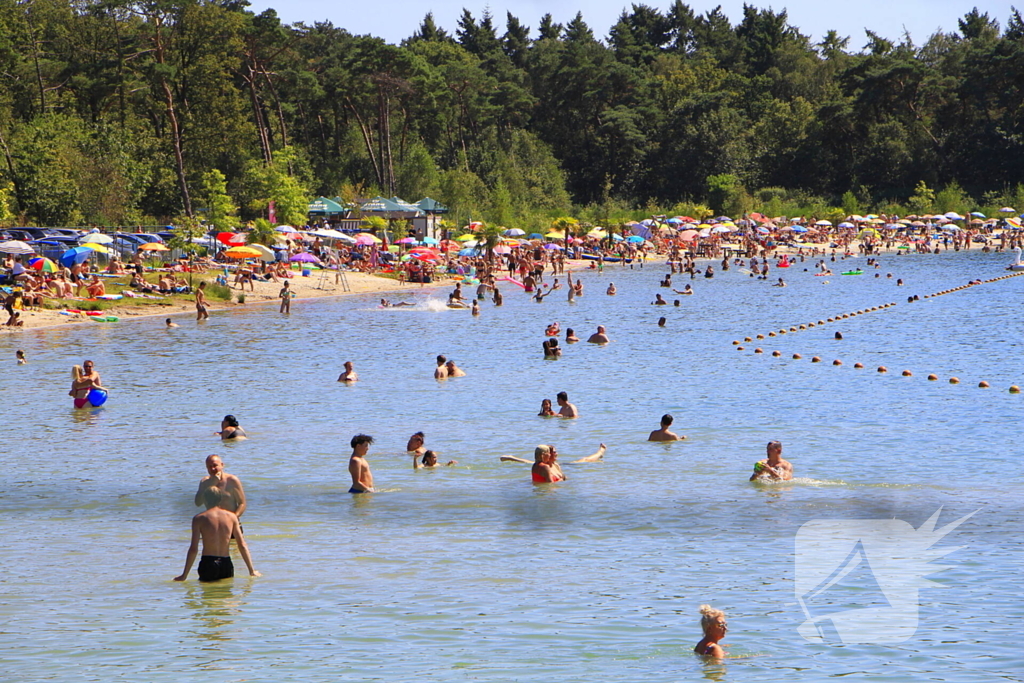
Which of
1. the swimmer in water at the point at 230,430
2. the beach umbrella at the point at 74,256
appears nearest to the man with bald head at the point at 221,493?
the swimmer in water at the point at 230,430

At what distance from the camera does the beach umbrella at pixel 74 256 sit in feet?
140

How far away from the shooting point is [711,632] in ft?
34.9

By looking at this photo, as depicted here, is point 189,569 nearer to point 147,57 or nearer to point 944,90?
point 147,57

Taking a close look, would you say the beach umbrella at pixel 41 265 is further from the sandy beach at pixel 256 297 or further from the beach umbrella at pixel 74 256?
the sandy beach at pixel 256 297

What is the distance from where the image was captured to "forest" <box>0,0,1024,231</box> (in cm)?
6341

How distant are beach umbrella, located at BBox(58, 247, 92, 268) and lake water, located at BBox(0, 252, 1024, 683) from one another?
309 inches

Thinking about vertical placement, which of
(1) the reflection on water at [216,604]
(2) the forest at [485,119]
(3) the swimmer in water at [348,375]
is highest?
(2) the forest at [485,119]

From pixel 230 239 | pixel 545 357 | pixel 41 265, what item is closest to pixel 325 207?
pixel 230 239

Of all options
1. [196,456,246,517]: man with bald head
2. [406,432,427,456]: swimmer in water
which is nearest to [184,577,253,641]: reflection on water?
[196,456,246,517]: man with bald head

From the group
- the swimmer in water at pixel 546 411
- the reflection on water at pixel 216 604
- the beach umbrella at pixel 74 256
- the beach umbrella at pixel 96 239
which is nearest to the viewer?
the reflection on water at pixel 216 604

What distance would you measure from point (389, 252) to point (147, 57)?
726 inches

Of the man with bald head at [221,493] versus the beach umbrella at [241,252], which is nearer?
the man with bald head at [221,493]

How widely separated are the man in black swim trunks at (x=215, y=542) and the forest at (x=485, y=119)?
147 feet

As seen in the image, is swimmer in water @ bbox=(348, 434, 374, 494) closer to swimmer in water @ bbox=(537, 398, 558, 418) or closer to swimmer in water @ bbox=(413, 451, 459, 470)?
swimmer in water @ bbox=(413, 451, 459, 470)
